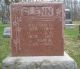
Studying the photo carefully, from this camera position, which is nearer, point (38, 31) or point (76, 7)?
point (38, 31)

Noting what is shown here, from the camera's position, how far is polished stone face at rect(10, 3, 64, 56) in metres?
6.95

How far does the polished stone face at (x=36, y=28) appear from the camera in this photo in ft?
22.8

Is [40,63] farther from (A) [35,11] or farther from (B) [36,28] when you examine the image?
(A) [35,11]

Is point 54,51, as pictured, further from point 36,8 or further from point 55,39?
point 36,8

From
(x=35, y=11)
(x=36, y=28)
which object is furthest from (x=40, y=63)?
(x=35, y=11)

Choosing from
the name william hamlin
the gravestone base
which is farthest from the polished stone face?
the gravestone base

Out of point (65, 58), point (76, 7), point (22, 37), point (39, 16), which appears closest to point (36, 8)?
point (39, 16)

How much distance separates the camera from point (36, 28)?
22.9 feet

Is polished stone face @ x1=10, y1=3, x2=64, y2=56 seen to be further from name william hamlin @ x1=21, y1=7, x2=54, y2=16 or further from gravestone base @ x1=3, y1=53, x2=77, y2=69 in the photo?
gravestone base @ x1=3, y1=53, x2=77, y2=69

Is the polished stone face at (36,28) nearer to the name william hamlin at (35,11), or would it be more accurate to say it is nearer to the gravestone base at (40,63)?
the name william hamlin at (35,11)

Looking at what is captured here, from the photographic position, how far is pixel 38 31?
6.97m

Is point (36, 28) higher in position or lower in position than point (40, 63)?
higher

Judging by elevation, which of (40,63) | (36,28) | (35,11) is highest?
(35,11)

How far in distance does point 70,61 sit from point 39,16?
1.00 m
